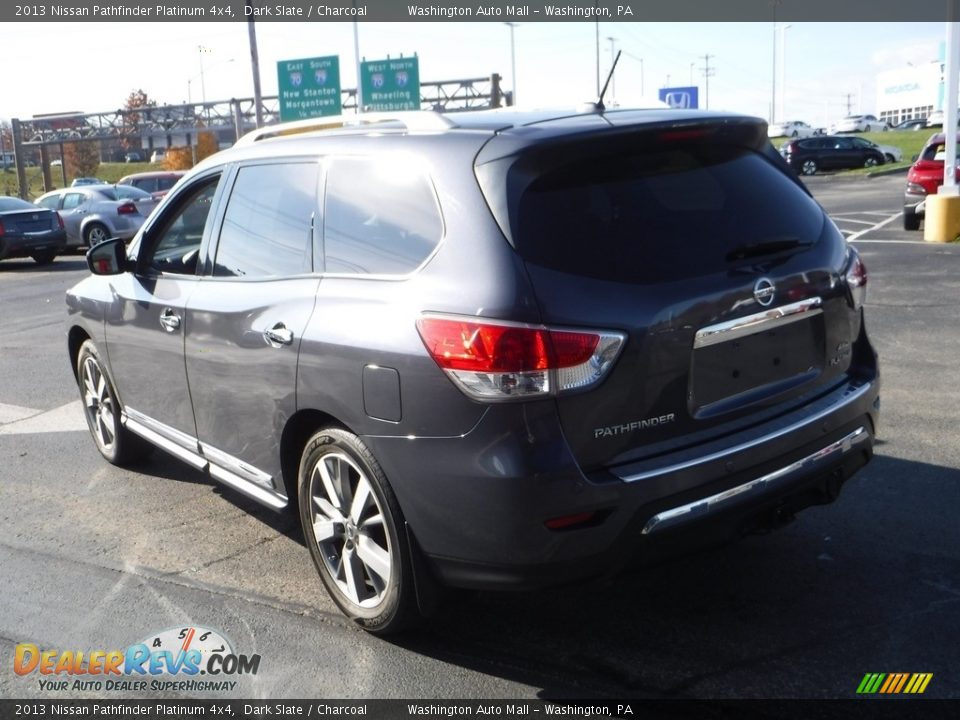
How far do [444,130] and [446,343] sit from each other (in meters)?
0.88

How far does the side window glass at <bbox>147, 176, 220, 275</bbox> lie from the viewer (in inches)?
195

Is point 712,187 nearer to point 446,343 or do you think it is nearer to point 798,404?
point 798,404

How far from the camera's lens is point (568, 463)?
3123 millimetres

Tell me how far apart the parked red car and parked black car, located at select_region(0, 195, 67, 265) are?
17249 mm

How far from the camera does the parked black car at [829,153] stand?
41.4m

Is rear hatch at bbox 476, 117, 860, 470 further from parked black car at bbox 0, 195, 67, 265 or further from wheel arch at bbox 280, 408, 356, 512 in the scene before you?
parked black car at bbox 0, 195, 67, 265

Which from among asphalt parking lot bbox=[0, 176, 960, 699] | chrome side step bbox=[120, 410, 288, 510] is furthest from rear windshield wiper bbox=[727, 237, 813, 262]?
chrome side step bbox=[120, 410, 288, 510]

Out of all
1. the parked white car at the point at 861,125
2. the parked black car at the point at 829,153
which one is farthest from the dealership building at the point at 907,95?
the parked black car at the point at 829,153

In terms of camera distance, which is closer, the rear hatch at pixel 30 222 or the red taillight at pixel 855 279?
the red taillight at pixel 855 279

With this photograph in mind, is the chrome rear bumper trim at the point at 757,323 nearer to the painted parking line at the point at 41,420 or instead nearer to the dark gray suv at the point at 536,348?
the dark gray suv at the point at 536,348

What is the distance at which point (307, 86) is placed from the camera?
41781 millimetres

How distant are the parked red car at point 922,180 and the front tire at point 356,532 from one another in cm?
1547

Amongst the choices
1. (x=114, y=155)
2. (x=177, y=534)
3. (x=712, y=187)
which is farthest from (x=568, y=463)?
(x=114, y=155)

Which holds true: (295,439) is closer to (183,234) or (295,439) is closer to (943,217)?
(183,234)
